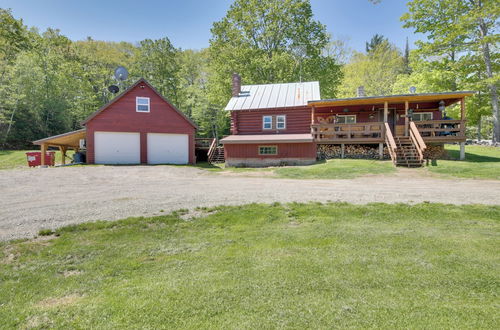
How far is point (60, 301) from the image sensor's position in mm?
2961

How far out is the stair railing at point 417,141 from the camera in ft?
47.1

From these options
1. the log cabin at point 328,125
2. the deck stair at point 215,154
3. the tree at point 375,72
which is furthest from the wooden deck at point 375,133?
the tree at point 375,72

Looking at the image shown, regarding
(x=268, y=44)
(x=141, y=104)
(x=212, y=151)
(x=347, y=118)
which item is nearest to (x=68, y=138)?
(x=141, y=104)

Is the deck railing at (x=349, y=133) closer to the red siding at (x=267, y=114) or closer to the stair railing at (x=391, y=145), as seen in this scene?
the stair railing at (x=391, y=145)

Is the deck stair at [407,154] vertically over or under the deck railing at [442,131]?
under

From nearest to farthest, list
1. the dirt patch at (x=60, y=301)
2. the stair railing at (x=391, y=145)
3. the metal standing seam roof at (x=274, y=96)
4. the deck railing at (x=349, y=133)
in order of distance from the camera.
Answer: the dirt patch at (x=60, y=301) → the stair railing at (x=391, y=145) → the deck railing at (x=349, y=133) → the metal standing seam roof at (x=274, y=96)

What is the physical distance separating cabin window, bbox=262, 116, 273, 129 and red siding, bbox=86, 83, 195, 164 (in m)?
5.97

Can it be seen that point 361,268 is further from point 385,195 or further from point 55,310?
point 385,195

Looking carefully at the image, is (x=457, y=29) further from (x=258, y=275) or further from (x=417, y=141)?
(x=258, y=275)

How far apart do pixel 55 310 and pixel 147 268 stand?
1.10 m

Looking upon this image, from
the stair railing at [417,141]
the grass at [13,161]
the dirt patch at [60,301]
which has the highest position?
the stair railing at [417,141]

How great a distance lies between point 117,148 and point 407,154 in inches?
764

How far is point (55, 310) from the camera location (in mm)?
2793

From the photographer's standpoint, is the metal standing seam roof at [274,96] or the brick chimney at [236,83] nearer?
the metal standing seam roof at [274,96]
